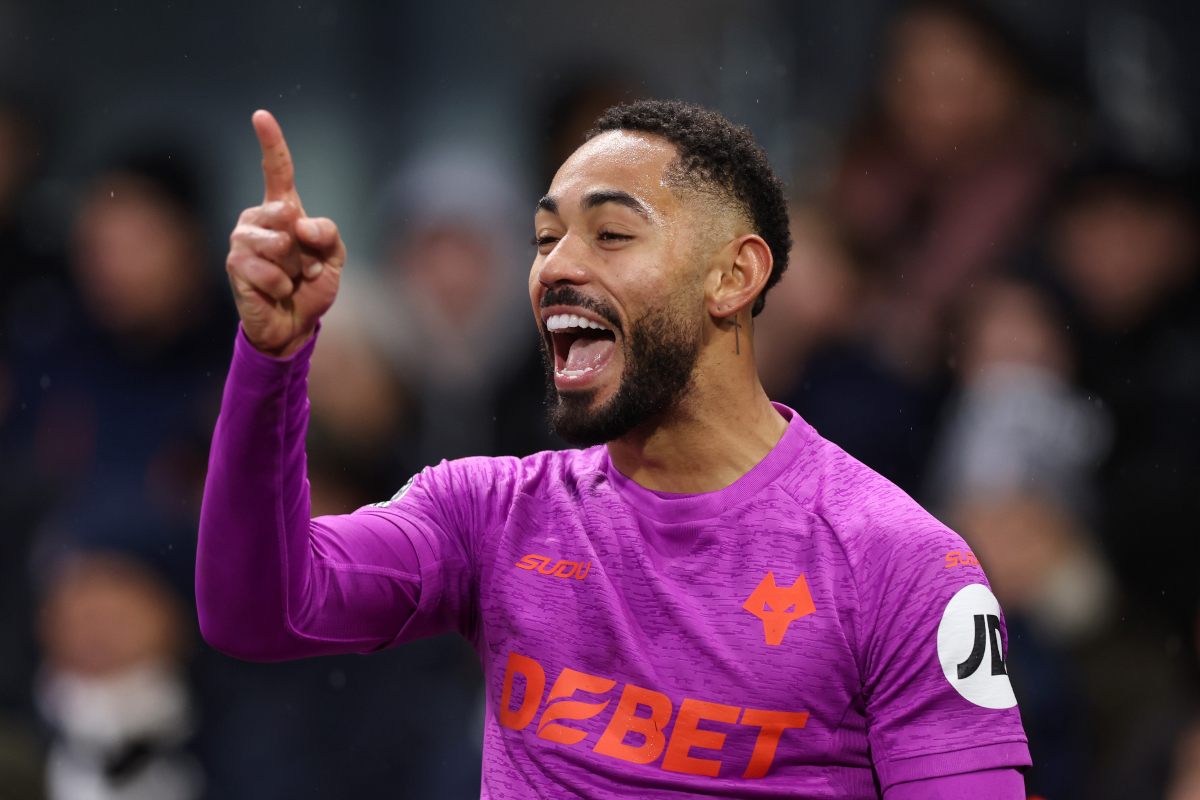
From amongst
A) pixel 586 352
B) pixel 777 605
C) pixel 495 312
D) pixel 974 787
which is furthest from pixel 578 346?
pixel 495 312

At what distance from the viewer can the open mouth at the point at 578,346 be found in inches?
64.2

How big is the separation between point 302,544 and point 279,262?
37 cm

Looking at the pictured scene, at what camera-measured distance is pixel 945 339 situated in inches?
115

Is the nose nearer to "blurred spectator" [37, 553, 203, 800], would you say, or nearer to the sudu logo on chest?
the sudu logo on chest

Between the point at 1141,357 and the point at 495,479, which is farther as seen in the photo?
the point at 1141,357

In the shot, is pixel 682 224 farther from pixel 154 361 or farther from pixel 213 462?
pixel 154 361

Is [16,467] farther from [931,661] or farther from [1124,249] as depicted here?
[1124,249]

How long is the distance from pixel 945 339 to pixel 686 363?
150cm

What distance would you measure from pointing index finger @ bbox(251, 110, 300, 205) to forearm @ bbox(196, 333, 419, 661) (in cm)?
17

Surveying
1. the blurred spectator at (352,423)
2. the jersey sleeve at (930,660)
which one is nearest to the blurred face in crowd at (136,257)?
the blurred spectator at (352,423)

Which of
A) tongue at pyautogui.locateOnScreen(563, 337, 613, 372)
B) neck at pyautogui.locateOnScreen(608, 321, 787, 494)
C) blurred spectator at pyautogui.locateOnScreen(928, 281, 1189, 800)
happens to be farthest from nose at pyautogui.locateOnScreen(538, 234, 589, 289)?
blurred spectator at pyautogui.locateOnScreen(928, 281, 1189, 800)

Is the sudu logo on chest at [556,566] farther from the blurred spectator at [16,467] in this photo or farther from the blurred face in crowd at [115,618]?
the blurred spectator at [16,467]

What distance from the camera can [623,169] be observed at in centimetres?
165

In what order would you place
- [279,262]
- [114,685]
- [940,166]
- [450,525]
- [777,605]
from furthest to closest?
[940,166] < [114,685] < [450,525] < [777,605] < [279,262]
